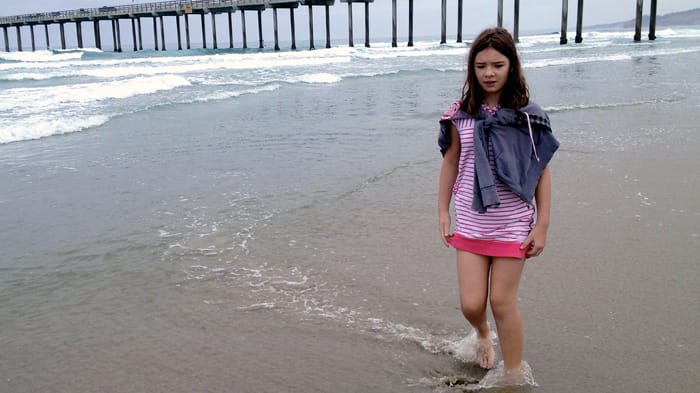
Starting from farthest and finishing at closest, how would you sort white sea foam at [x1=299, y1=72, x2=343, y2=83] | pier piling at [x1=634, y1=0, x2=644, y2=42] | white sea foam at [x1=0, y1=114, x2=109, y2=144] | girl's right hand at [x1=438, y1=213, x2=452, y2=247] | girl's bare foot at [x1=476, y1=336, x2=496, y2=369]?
1. pier piling at [x1=634, y1=0, x2=644, y2=42]
2. white sea foam at [x1=299, y1=72, x2=343, y2=83]
3. white sea foam at [x1=0, y1=114, x2=109, y2=144]
4. girl's bare foot at [x1=476, y1=336, x2=496, y2=369]
5. girl's right hand at [x1=438, y1=213, x2=452, y2=247]

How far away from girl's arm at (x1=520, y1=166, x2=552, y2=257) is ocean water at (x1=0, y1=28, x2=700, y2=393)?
Answer: 0.67 metres

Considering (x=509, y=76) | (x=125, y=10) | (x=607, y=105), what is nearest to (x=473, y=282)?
(x=509, y=76)

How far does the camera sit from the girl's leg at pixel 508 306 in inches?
102

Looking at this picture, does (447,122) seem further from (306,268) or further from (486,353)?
(306,268)

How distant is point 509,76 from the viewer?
253cm

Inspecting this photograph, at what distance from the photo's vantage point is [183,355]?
312cm

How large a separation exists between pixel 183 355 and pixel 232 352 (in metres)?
0.24

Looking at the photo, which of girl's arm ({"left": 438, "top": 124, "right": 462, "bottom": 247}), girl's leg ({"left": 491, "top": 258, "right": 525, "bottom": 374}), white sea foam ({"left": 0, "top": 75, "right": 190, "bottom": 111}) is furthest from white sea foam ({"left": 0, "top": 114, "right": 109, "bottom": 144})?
girl's leg ({"left": 491, "top": 258, "right": 525, "bottom": 374})

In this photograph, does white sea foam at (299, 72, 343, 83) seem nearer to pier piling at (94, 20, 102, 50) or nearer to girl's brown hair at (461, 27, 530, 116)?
girl's brown hair at (461, 27, 530, 116)

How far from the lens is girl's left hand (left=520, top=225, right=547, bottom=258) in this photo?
8.34 feet

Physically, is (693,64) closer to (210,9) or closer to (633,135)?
(633,135)

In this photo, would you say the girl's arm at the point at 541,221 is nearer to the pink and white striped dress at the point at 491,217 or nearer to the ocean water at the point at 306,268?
the pink and white striped dress at the point at 491,217

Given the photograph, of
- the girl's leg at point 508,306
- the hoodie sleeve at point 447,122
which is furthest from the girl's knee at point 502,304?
the hoodie sleeve at point 447,122

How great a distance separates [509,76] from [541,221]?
0.60 metres
